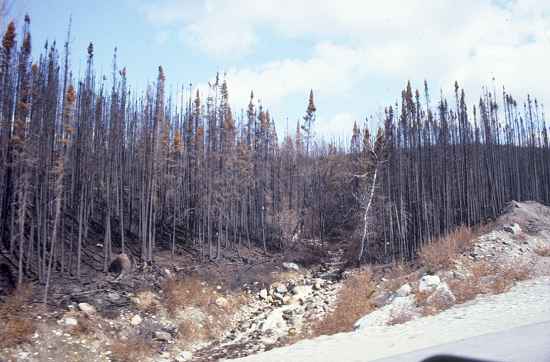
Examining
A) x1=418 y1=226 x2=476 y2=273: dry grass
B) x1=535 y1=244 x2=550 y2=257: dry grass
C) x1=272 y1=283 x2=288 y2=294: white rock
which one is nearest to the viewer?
x1=418 y1=226 x2=476 y2=273: dry grass

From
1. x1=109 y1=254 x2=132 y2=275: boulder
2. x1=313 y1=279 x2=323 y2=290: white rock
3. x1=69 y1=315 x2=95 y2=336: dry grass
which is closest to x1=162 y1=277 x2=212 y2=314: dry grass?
x1=109 y1=254 x2=132 y2=275: boulder

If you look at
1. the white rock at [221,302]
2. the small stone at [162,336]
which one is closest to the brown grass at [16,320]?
the small stone at [162,336]

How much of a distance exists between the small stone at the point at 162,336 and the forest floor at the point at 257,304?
55 mm

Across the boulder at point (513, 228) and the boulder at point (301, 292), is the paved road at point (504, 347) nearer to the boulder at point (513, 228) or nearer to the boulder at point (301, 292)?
the boulder at point (301, 292)

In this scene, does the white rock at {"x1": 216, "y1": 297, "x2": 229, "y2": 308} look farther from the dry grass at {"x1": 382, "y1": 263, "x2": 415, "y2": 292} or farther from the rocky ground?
the dry grass at {"x1": 382, "y1": 263, "x2": 415, "y2": 292}

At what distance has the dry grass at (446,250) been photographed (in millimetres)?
15203

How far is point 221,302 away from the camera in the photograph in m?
16.4

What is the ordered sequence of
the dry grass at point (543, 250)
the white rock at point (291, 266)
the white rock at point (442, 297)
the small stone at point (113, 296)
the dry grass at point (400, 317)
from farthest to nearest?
1. the white rock at point (291, 266)
2. the dry grass at point (543, 250)
3. the small stone at point (113, 296)
4. the white rock at point (442, 297)
5. the dry grass at point (400, 317)

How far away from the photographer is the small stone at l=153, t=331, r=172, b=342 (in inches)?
496

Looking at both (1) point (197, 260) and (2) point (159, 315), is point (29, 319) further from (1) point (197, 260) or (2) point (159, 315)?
(1) point (197, 260)

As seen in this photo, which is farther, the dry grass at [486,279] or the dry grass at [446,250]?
the dry grass at [446,250]

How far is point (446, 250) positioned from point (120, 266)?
13.1m

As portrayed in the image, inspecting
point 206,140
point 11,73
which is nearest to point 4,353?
point 11,73

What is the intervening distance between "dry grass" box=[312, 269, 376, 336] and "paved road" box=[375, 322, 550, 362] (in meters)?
4.70
